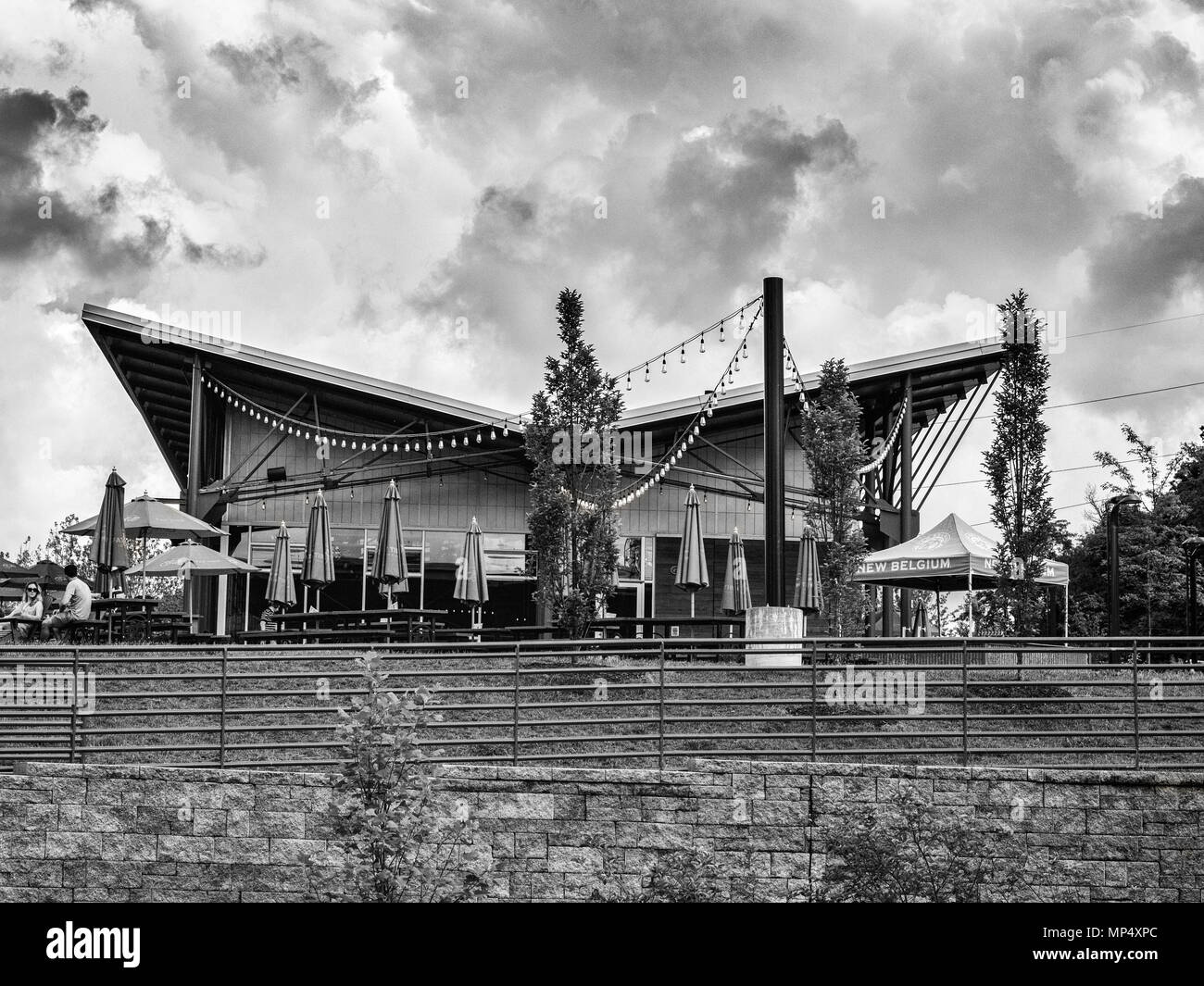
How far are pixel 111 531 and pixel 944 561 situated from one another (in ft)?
38.1

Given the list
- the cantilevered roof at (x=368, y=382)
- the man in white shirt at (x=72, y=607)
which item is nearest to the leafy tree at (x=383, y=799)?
the man in white shirt at (x=72, y=607)

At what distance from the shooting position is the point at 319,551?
66.7ft

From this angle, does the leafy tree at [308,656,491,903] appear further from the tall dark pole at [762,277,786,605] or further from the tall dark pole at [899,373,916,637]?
the tall dark pole at [899,373,916,637]

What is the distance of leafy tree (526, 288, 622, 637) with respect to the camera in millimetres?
17500

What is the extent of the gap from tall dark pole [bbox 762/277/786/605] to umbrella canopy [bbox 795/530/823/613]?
2811 millimetres

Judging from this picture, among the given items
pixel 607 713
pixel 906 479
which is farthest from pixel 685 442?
pixel 607 713

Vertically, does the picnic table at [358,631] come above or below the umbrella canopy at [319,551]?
below

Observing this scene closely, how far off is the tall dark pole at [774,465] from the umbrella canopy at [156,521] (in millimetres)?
9247

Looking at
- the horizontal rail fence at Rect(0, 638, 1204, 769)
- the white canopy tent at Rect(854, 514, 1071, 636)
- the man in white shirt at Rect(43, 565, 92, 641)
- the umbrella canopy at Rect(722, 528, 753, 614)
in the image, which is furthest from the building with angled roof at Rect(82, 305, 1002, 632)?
the horizontal rail fence at Rect(0, 638, 1204, 769)

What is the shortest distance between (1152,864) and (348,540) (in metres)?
20.2

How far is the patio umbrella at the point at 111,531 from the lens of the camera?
18.2 metres

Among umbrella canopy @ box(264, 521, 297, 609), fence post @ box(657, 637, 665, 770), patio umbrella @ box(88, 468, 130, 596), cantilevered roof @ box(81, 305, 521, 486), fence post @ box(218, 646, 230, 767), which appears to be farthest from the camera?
cantilevered roof @ box(81, 305, 521, 486)

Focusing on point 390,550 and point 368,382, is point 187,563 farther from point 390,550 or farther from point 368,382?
point 368,382

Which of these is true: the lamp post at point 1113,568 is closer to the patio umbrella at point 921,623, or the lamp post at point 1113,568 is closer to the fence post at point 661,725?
the patio umbrella at point 921,623
